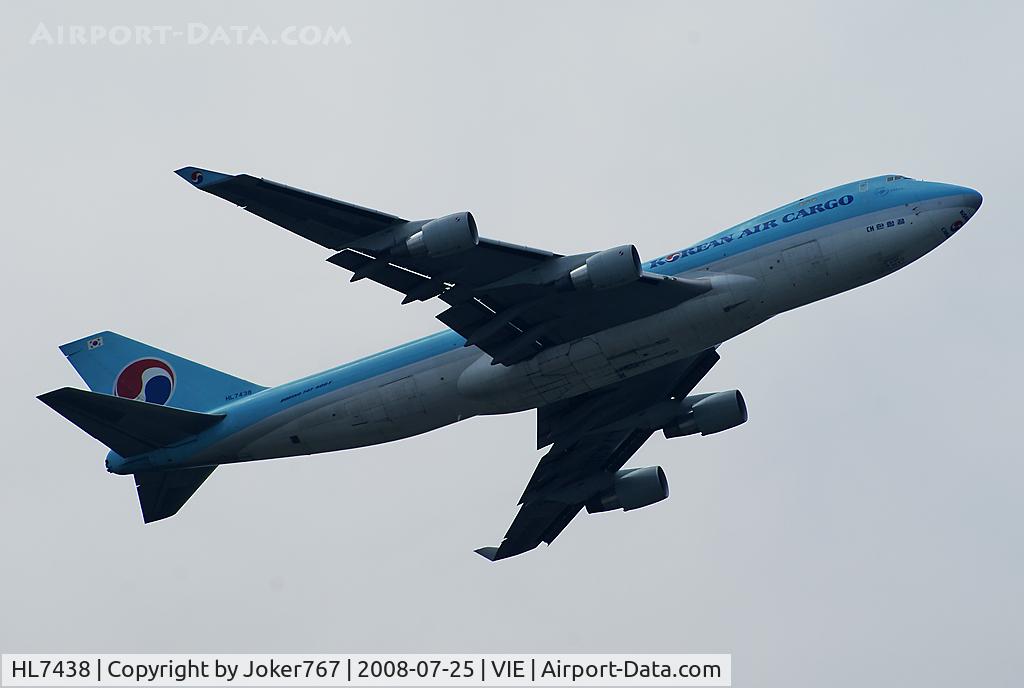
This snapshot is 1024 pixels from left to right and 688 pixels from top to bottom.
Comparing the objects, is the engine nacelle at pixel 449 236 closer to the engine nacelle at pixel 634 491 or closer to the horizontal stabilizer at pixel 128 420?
the horizontal stabilizer at pixel 128 420

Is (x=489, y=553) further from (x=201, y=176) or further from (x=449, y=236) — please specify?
(x=201, y=176)

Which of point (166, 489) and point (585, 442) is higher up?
point (585, 442)

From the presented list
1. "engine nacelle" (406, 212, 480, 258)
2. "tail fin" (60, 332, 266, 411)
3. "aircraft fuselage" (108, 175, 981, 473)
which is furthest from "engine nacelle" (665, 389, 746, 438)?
"tail fin" (60, 332, 266, 411)

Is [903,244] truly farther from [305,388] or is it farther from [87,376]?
[87,376]

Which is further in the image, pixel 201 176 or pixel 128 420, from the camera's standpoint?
pixel 128 420

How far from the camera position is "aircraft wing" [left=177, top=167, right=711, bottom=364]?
37.4 metres

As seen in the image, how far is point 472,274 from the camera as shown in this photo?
40.7 metres

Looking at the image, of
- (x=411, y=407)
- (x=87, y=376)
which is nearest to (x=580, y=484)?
(x=411, y=407)


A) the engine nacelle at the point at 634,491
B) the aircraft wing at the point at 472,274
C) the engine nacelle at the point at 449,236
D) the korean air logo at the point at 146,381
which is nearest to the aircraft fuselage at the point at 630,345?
the aircraft wing at the point at 472,274

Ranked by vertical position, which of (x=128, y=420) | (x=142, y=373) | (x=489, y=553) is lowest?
(x=489, y=553)

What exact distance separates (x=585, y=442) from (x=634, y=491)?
2.93 m

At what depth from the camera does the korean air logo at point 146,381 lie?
5084 centimetres

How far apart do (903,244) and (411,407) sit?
17.1 metres

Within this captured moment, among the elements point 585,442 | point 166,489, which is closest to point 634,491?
point 585,442
